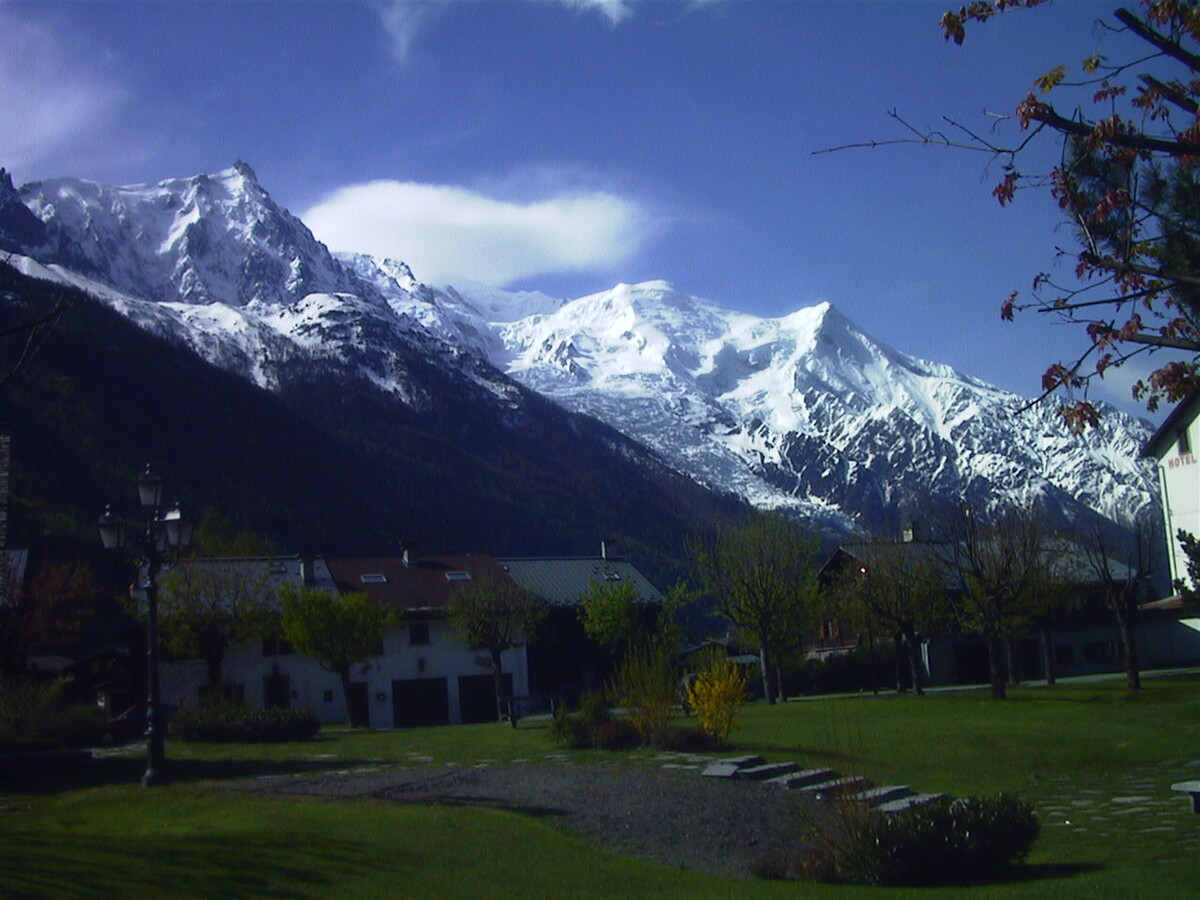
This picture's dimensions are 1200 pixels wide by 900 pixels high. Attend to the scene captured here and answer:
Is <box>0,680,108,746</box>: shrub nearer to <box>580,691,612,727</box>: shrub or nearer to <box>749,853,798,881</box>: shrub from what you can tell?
<box>580,691,612,727</box>: shrub

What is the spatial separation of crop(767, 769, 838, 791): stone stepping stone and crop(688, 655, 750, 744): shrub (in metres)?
4.07

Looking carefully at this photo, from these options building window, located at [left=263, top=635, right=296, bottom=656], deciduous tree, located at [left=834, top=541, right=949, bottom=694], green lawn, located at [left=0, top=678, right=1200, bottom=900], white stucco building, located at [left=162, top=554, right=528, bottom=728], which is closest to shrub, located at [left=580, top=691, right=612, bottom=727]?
green lawn, located at [left=0, top=678, right=1200, bottom=900]

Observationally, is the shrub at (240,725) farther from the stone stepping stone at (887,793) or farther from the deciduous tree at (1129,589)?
the deciduous tree at (1129,589)

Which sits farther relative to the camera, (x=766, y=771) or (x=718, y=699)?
(x=718, y=699)

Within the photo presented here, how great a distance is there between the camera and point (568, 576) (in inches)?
2721

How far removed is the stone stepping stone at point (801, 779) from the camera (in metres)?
18.0

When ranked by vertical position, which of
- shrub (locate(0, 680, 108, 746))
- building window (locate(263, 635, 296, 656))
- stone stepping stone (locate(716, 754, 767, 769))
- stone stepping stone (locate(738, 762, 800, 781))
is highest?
building window (locate(263, 635, 296, 656))

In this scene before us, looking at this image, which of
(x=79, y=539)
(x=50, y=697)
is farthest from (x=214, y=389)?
(x=50, y=697)

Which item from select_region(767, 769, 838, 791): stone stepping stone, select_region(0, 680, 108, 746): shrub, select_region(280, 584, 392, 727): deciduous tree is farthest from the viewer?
select_region(280, 584, 392, 727): deciduous tree

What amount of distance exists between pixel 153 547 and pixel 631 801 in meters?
9.55

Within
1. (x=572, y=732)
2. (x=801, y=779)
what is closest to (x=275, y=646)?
(x=572, y=732)

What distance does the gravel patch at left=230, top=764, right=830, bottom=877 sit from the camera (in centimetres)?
1378

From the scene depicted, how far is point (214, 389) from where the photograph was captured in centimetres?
16238

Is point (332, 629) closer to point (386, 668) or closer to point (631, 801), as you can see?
point (386, 668)
